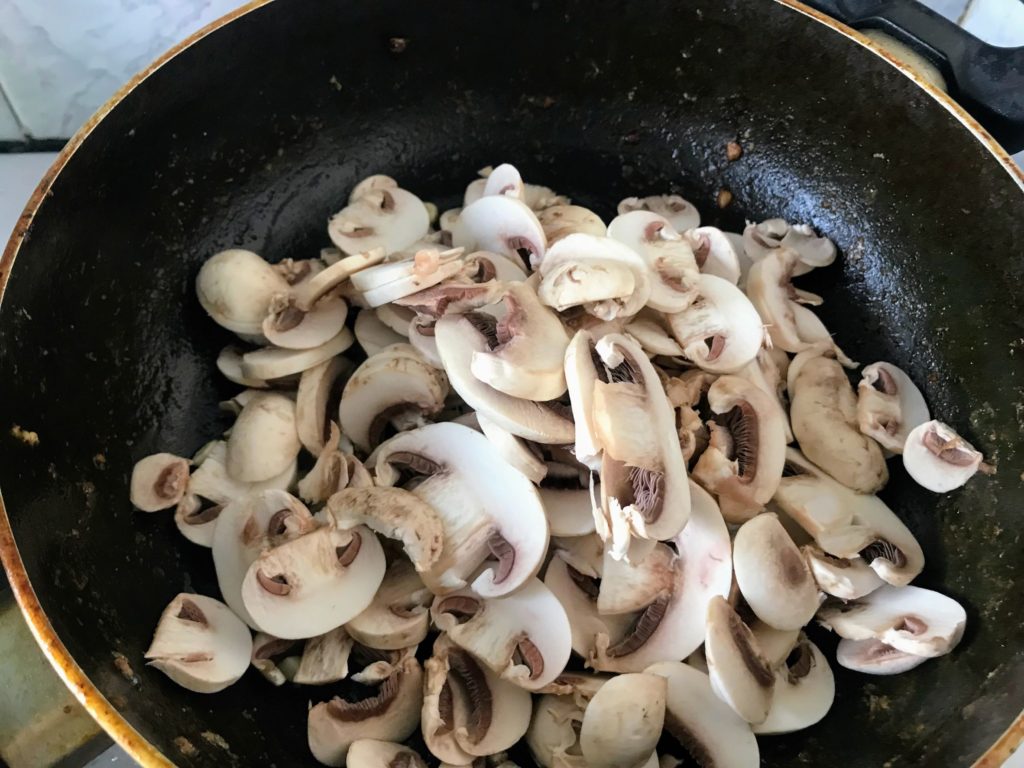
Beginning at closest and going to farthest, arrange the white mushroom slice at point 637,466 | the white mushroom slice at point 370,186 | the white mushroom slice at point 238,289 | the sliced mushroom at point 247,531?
the white mushroom slice at point 637,466
the sliced mushroom at point 247,531
the white mushroom slice at point 238,289
the white mushroom slice at point 370,186

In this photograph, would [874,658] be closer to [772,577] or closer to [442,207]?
[772,577]

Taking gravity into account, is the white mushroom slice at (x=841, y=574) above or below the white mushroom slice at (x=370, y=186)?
above

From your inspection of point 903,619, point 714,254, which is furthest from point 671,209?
point 903,619

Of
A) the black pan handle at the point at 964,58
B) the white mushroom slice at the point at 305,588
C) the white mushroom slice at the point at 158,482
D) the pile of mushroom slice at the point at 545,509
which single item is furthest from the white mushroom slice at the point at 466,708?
the black pan handle at the point at 964,58

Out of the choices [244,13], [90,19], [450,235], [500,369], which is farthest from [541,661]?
A: [90,19]

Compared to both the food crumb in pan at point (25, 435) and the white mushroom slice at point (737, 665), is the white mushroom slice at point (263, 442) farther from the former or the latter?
the white mushroom slice at point (737, 665)
